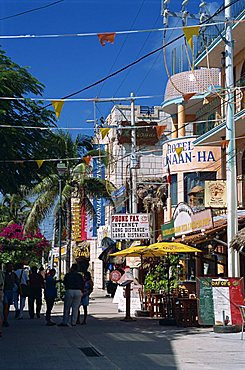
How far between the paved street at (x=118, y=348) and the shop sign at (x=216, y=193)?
4.65 metres

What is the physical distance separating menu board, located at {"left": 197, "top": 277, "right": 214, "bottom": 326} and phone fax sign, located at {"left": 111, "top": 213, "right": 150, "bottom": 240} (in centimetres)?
967

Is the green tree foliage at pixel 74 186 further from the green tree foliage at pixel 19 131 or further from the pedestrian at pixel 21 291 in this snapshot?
the green tree foliage at pixel 19 131

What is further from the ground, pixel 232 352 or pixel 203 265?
pixel 203 265

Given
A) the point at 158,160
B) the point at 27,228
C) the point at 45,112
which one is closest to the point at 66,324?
the point at 45,112

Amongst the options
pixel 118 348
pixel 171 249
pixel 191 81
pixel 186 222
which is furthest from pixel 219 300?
pixel 191 81

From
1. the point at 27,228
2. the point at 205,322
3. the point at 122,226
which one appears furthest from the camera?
the point at 27,228

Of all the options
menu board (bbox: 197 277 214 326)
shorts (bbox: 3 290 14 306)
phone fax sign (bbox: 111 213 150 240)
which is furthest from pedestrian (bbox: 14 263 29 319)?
menu board (bbox: 197 277 214 326)

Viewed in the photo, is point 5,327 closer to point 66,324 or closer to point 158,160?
point 66,324

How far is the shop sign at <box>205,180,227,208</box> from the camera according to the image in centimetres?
2192

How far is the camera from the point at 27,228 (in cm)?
3988

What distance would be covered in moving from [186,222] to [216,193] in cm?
384

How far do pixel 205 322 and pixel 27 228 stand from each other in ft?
77.3

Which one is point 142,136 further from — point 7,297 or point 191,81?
point 7,297

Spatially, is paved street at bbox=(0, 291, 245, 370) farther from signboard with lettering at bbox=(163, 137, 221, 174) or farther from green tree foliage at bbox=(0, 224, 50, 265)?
green tree foliage at bbox=(0, 224, 50, 265)
